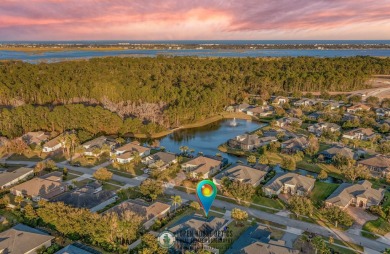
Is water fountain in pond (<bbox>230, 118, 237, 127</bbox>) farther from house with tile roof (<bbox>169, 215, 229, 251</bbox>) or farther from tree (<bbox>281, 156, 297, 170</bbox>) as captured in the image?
house with tile roof (<bbox>169, 215, 229, 251</bbox>)

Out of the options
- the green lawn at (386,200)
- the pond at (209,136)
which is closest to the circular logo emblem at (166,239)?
the pond at (209,136)

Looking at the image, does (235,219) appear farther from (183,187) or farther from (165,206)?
(183,187)

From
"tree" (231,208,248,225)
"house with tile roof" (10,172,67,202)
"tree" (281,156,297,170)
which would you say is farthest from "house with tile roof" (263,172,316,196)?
"house with tile roof" (10,172,67,202)

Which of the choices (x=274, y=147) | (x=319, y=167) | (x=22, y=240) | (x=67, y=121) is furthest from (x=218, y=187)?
(x=67, y=121)

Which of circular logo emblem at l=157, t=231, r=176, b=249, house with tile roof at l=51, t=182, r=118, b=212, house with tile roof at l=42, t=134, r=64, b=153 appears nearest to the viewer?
circular logo emblem at l=157, t=231, r=176, b=249

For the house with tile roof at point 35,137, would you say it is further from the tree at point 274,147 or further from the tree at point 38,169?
the tree at point 274,147

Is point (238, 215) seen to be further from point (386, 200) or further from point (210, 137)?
point (210, 137)

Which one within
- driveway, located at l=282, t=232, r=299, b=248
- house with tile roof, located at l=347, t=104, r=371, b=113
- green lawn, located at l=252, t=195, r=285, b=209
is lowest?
green lawn, located at l=252, t=195, r=285, b=209
